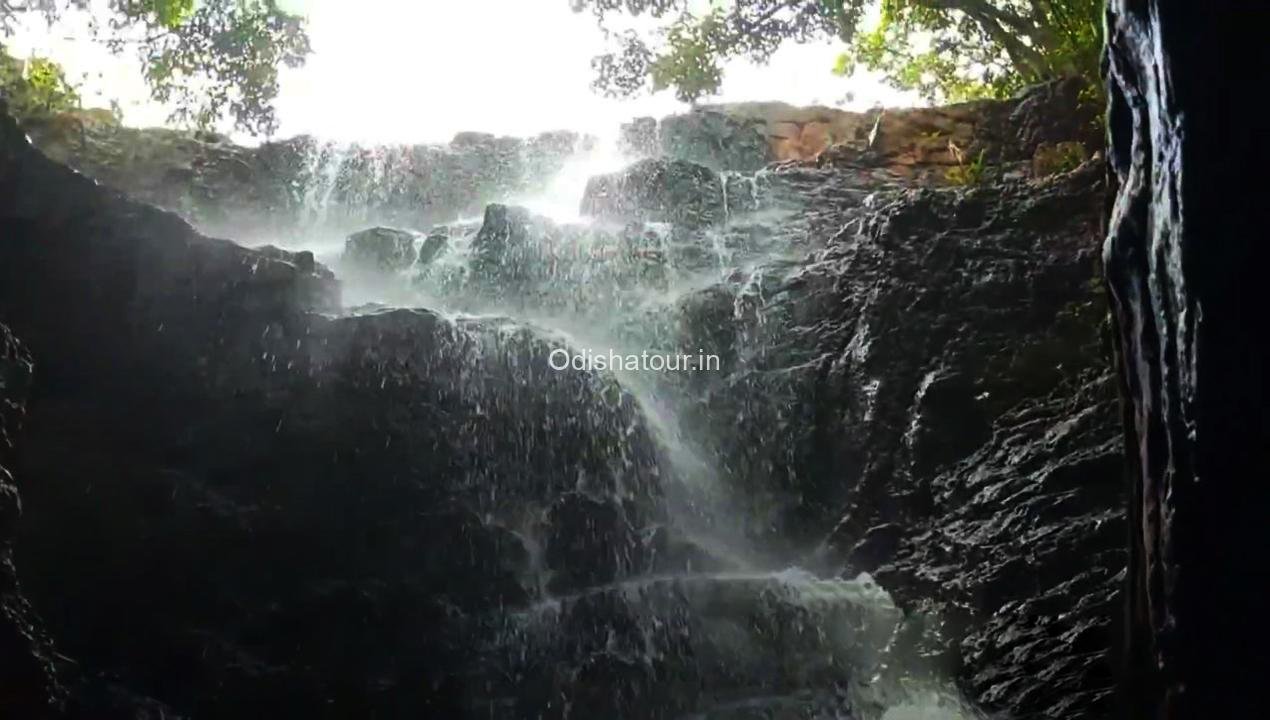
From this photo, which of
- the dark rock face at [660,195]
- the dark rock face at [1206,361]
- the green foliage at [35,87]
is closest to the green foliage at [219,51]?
the green foliage at [35,87]

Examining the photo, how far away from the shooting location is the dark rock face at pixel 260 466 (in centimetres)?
661

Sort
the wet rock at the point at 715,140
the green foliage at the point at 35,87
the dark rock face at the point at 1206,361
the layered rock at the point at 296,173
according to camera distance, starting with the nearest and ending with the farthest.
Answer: the dark rock face at the point at 1206,361
the green foliage at the point at 35,87
the layered rock at the point at 296,173
the wet rock at the point at 715,140

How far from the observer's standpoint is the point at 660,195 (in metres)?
11.4

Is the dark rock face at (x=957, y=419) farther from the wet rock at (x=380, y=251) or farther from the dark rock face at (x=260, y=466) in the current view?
the wet rock at (x=380, y=251)

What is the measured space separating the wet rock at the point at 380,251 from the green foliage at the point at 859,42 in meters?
3.90

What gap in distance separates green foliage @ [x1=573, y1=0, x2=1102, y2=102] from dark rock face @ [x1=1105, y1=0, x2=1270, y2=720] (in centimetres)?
860

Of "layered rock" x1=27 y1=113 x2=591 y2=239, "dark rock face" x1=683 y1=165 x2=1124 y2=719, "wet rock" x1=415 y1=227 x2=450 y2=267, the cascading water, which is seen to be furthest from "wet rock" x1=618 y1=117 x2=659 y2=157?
"dark rock face" x1=683 y1=165 x2=1124 y2=719

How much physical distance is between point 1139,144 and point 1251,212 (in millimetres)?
759

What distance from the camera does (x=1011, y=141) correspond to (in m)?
11.1

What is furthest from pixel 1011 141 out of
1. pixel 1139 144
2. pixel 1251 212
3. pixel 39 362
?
pixel 39 362

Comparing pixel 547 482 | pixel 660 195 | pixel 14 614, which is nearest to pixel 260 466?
pixel 14 614

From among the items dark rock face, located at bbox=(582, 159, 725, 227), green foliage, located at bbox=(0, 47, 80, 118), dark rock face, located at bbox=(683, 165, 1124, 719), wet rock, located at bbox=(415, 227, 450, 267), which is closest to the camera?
dark rock face, located at bbox=(683, 165, 1124, 719)

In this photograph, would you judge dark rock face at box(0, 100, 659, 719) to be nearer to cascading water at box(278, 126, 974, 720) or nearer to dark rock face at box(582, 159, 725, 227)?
cascading water at box(278, 126, 974, 720)

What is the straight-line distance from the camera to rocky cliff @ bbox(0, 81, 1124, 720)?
651cm
